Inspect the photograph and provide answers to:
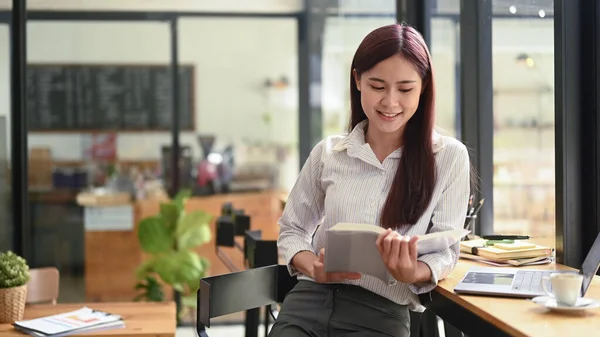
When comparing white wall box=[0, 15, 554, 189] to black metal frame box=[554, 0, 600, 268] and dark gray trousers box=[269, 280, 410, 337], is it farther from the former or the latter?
dark gray trousers box=[269, 280, 410, 337]

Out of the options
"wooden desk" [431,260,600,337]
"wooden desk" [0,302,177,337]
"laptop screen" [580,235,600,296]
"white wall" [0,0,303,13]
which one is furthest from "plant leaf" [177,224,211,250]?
"laptop screen" [580,235,600,296]

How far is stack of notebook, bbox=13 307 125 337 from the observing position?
10.4 feet

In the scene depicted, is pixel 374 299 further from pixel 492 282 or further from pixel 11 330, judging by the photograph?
pixel 11 330

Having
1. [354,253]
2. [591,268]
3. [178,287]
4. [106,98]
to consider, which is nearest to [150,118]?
[106,98]

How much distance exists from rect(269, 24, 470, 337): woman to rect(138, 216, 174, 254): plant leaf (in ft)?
9.65

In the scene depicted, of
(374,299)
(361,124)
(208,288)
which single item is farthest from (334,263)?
(361,124)

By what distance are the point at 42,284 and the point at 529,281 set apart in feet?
7.54

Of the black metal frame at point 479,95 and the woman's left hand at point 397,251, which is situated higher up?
the black metal frame at point 479,95

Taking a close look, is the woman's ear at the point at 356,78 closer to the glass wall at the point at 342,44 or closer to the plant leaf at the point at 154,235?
the glass wall at the point at 342,44

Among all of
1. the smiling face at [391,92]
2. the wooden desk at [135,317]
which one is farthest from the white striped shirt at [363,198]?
the wooden desk at [135,317]

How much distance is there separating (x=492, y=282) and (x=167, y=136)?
3424 millimetres

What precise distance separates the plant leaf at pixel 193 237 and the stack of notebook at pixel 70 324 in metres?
1.84

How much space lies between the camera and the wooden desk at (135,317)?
10.3 ft

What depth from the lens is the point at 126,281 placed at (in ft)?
17.6
